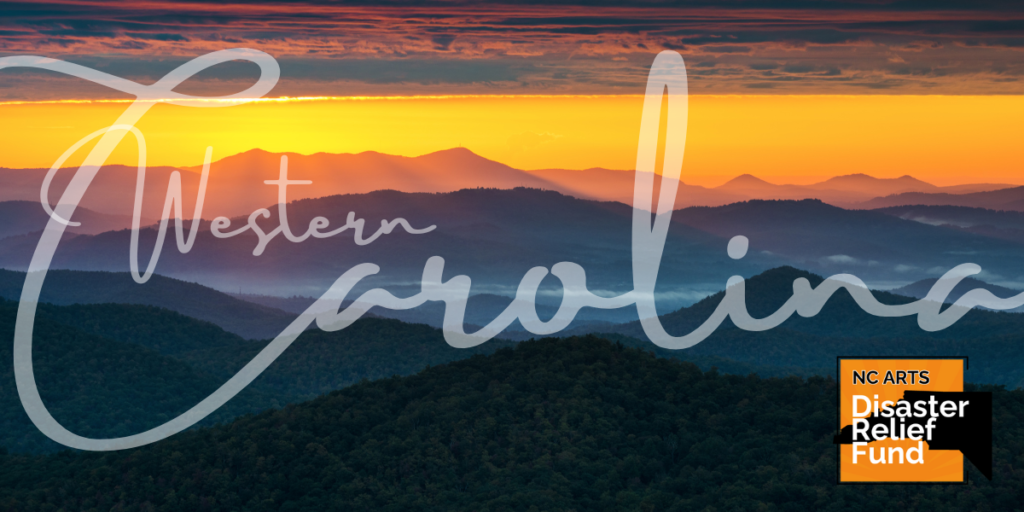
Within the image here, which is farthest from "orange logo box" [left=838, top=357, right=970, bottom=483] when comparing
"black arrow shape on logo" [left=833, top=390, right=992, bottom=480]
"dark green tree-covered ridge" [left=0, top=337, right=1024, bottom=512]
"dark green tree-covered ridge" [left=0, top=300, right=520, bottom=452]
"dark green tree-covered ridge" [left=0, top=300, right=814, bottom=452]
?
"dark green tree-covered ridge" [left=0, top=300, right=814, bottom=452]

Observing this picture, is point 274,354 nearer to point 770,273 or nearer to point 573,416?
point 573,416

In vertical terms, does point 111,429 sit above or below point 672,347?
below

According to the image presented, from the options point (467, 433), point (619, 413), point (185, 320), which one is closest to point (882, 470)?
point (619, 413)

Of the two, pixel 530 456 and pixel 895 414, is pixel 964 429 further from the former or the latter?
pixel 530 456

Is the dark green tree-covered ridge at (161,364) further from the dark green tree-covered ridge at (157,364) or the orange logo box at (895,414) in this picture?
the orange logo box at (895,414)

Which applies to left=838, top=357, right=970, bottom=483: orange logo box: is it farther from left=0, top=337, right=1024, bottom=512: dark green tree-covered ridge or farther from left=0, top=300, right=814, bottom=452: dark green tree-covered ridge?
left=0, top=300, right=814, bottom=452: dark green tree-covered ridge

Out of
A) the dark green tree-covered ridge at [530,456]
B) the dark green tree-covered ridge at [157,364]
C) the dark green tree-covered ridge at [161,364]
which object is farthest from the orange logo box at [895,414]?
the dark green tree-covered ridge at [161,364]

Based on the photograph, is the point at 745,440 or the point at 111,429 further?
the point at 111,429

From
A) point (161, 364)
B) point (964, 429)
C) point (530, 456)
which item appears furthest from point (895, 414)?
point (161, 364)
